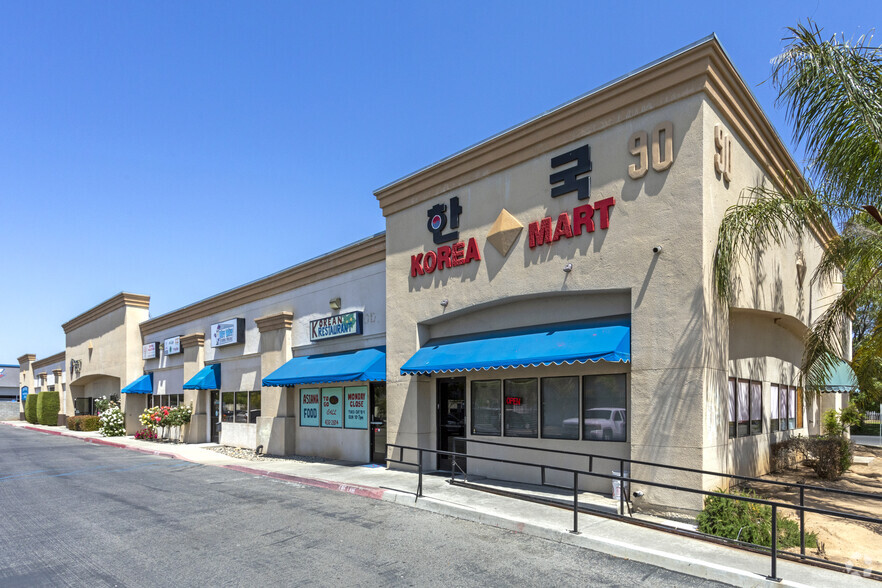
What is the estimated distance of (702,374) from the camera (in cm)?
990

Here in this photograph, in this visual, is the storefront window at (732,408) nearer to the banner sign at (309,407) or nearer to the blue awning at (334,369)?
the blue awning at (334,369)

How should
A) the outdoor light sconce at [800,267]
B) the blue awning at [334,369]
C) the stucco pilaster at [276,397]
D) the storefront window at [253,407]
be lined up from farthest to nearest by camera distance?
the storefront window at [253,407] → the stucco pilaster at [276,397] → the blue awning at [334,369] → the outdoor light sconce at [800,267]

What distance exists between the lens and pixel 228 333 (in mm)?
24594

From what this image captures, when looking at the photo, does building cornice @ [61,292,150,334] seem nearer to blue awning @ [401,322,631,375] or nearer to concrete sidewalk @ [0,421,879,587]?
concrete sidewalk @ [0,421,879,587]

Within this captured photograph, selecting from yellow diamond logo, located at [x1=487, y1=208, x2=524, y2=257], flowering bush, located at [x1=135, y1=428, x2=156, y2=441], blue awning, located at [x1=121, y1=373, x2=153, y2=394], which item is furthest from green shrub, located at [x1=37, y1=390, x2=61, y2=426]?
yellow diamond logo, located at [x1=487, y1=208, x2=524, y2=257]

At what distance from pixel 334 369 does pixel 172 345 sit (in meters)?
16.0

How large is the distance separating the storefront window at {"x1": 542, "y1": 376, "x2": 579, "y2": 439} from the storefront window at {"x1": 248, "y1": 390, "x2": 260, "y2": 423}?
45.0 ft

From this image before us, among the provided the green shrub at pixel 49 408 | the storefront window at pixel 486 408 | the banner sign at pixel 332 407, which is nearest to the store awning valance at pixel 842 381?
the storefront window at pixel 486 408

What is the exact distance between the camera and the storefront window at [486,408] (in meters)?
13.8

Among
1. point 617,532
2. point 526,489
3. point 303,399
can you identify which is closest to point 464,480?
point 526,489

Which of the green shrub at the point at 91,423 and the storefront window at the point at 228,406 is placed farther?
the green shrub at the point at 91,423

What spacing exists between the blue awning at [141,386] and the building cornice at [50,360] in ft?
64.5

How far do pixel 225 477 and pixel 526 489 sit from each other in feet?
26.2

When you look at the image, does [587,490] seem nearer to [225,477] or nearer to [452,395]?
[452,395]
